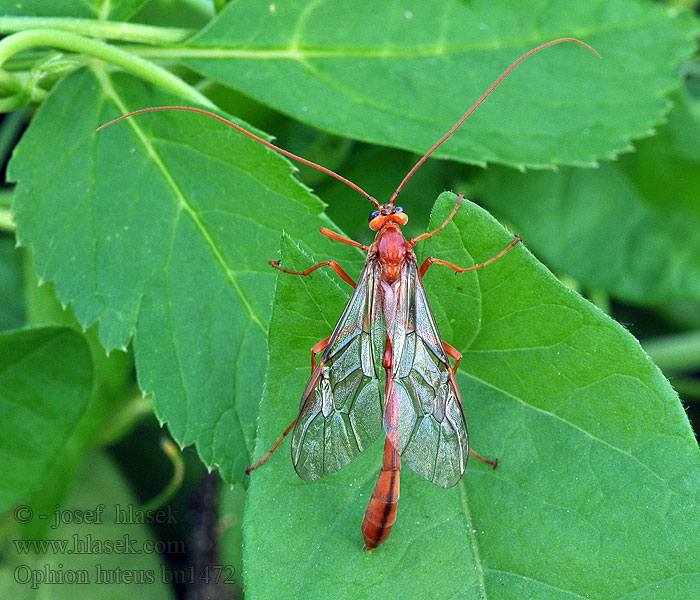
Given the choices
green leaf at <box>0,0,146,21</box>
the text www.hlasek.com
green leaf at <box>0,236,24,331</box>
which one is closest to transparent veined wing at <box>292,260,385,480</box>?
green leaf at <box>0,0,146,21</box>

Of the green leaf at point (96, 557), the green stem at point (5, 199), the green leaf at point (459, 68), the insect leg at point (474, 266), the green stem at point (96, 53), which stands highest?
the green stem at point (96, 53)

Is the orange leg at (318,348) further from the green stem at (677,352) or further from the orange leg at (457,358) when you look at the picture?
the green stem at (677,352)

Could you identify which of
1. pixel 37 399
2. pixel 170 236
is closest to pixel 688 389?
pixel 170 236

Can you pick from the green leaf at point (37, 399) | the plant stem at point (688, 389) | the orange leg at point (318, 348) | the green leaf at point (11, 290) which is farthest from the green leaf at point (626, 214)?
the green leaf at point (11, 290)

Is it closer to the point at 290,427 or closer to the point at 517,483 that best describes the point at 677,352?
the point at 517,483

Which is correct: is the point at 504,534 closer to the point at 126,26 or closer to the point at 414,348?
the point at 414,348

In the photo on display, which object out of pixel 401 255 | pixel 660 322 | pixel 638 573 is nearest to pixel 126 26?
pixel 401 255
